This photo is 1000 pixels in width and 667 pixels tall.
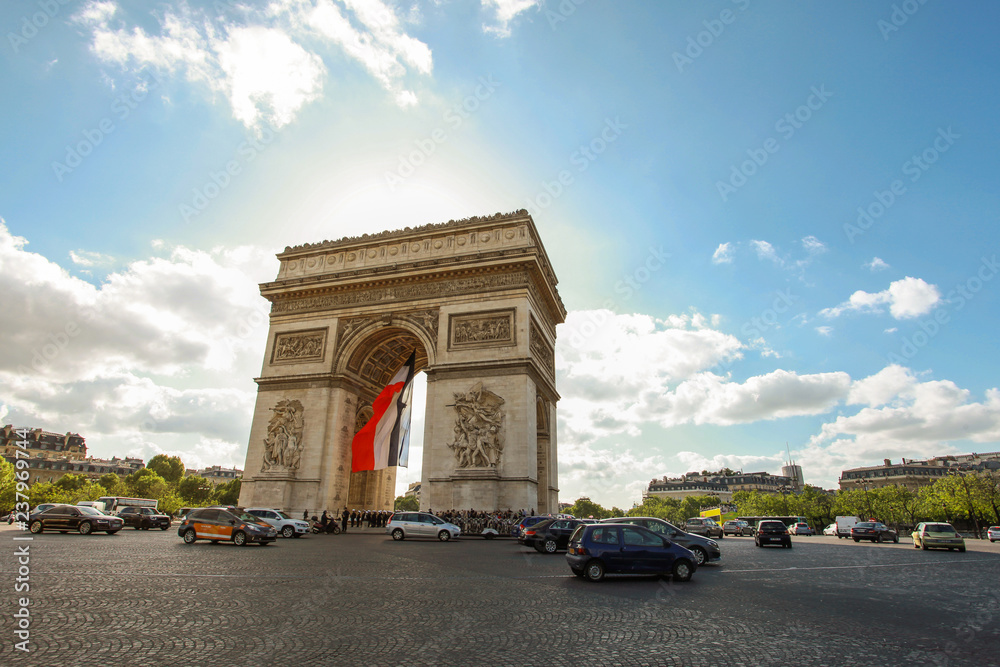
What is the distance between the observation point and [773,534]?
72.7ft

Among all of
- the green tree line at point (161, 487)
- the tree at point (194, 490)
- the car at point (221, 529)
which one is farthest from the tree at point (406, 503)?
the car at point (221, 529)

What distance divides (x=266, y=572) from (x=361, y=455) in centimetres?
1711

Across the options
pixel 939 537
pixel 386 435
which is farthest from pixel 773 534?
pixel 386 435

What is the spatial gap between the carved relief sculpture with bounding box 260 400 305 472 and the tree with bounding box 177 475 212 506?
2619 inches

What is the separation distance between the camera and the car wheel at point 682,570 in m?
10.5

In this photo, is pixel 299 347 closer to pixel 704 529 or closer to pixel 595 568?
pixel 595 568

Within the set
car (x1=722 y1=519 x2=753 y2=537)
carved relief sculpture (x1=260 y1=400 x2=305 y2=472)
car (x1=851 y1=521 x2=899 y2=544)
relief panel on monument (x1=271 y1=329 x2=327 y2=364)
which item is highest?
relief panel on monument (x1=271 y1=329 x2=327 y2=364)

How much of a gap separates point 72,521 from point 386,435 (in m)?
12.6

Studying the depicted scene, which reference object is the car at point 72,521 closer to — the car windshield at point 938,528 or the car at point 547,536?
the car at point 547,536

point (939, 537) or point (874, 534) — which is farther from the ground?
point (939, 537)

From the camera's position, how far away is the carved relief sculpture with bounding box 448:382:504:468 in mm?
24125

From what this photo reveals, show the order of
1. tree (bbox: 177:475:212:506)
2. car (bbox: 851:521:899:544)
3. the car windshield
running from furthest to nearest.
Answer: tree (bbox: 177:475:212:506) → car (bbox: 851:521:899:544) → the car windshield

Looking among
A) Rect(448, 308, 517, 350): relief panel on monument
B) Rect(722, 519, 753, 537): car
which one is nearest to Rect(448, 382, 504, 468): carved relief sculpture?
Rect(448, 308, 517, 350): relief panel on monument

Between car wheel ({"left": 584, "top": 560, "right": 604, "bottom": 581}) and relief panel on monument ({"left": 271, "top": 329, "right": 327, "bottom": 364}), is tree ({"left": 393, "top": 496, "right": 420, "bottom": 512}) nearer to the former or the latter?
relief panel on monument ({"left": 271, "top": 329, "right": 327, "bottom": 364})
